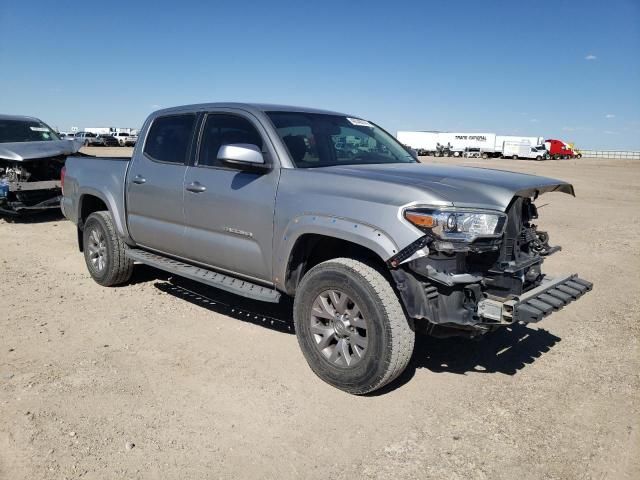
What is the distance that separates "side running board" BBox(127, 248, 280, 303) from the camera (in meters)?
4.27

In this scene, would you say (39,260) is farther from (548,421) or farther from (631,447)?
(631,447)

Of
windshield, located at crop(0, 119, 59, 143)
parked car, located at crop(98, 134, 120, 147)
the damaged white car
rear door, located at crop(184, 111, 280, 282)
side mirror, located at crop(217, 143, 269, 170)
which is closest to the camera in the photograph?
side mirror, located at crop(217, 143, 269, 170)

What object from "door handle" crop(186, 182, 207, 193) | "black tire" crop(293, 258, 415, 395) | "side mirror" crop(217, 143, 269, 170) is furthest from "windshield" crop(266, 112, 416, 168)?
"black tire" crop(293, 258, 415, 395)

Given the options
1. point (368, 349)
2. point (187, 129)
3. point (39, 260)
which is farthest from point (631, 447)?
point (39, 260)

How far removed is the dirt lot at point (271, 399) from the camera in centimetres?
297

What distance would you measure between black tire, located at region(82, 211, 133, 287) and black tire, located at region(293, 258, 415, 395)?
291cm

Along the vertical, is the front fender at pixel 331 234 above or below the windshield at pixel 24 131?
below

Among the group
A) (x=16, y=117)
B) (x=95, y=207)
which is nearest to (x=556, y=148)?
(x=16, y=117)

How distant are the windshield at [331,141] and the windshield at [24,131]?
8.31 m

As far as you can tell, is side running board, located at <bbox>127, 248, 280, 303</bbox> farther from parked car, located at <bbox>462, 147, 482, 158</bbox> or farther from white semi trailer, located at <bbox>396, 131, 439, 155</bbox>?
white semi trailer, located at <bbox>396, 131, 439, 155</bbox>

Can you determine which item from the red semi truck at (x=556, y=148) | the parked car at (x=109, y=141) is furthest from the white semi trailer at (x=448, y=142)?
the parked car at (x=109, y=141)

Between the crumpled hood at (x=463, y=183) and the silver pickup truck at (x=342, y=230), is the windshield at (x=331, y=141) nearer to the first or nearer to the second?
the silver pickup truck at (x=342, y=230)

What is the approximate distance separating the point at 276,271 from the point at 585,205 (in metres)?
13.2

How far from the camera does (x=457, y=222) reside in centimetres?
328
